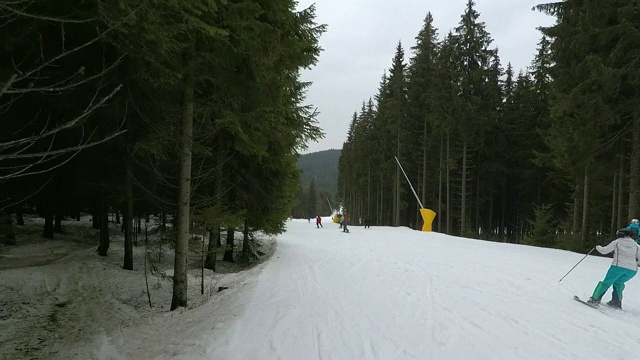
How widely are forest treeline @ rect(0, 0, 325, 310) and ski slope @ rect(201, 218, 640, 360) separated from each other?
107 inches

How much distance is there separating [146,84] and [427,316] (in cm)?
687

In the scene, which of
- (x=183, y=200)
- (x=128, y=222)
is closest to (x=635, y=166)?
(x=183, y=200)

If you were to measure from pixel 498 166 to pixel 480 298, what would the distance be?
28.4 m

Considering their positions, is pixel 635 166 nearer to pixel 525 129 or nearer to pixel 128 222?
pixel 128 222

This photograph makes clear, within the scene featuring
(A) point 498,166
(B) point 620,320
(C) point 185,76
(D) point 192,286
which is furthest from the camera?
(A) point 498,166

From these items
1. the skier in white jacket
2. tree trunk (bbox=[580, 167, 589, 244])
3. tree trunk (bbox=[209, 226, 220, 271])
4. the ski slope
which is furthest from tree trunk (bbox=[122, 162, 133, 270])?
tree trunk (bbox=[580, 167, 589, 244])

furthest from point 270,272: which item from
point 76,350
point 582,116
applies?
point 582,116

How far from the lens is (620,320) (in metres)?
6.51

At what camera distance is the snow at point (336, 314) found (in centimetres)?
531

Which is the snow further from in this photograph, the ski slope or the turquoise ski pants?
the turquoise ski pants

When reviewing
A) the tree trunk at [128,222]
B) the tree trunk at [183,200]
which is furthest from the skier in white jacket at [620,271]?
the tree trunk at [128,222]

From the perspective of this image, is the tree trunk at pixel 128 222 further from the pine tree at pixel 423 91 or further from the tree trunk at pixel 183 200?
the pine tree at pixel 423 91

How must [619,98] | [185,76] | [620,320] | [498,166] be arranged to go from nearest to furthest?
[620,320], [185,76], [619,98], [498,166]

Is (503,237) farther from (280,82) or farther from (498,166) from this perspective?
(280,82)
